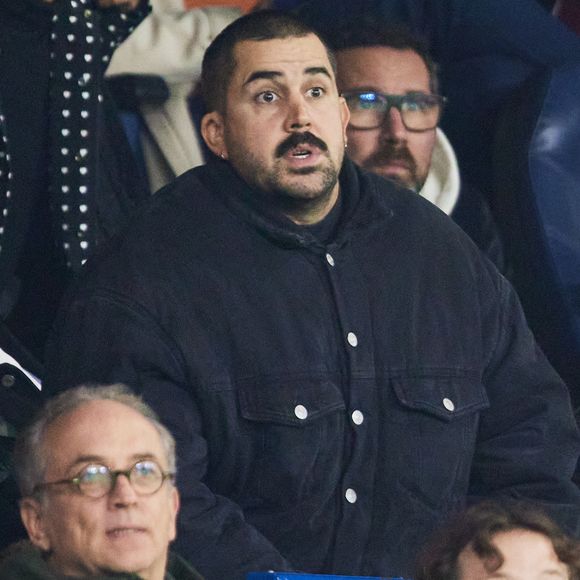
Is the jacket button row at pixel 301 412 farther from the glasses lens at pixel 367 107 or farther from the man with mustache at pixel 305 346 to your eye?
the glasses lens at pixel 367 107

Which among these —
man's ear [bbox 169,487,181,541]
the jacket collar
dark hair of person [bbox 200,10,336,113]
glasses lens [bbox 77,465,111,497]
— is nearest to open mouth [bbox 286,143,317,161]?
the jacket collar

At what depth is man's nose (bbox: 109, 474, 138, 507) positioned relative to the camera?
146 inches

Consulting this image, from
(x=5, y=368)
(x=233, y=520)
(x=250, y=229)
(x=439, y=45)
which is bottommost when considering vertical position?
(x=233, y=520)

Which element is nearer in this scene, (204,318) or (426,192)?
(204,318)

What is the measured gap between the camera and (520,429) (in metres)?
4.73

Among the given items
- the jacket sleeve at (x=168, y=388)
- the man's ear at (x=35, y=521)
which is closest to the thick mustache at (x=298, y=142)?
the jacket sleeve at (x=168, y=388)

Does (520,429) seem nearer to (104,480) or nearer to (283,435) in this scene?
(283,435)

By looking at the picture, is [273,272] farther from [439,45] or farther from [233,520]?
[439,45]

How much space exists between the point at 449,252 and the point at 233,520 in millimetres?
854

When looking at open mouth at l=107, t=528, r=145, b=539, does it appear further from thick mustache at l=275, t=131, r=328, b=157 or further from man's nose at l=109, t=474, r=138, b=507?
thick mustache at l=275, t=131, r=328, b=157

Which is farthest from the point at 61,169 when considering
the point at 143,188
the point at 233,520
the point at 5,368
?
the point at 233,520

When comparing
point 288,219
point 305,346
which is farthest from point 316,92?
point 305,346

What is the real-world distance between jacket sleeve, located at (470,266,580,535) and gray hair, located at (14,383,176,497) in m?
1.01

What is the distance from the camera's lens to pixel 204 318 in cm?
443
